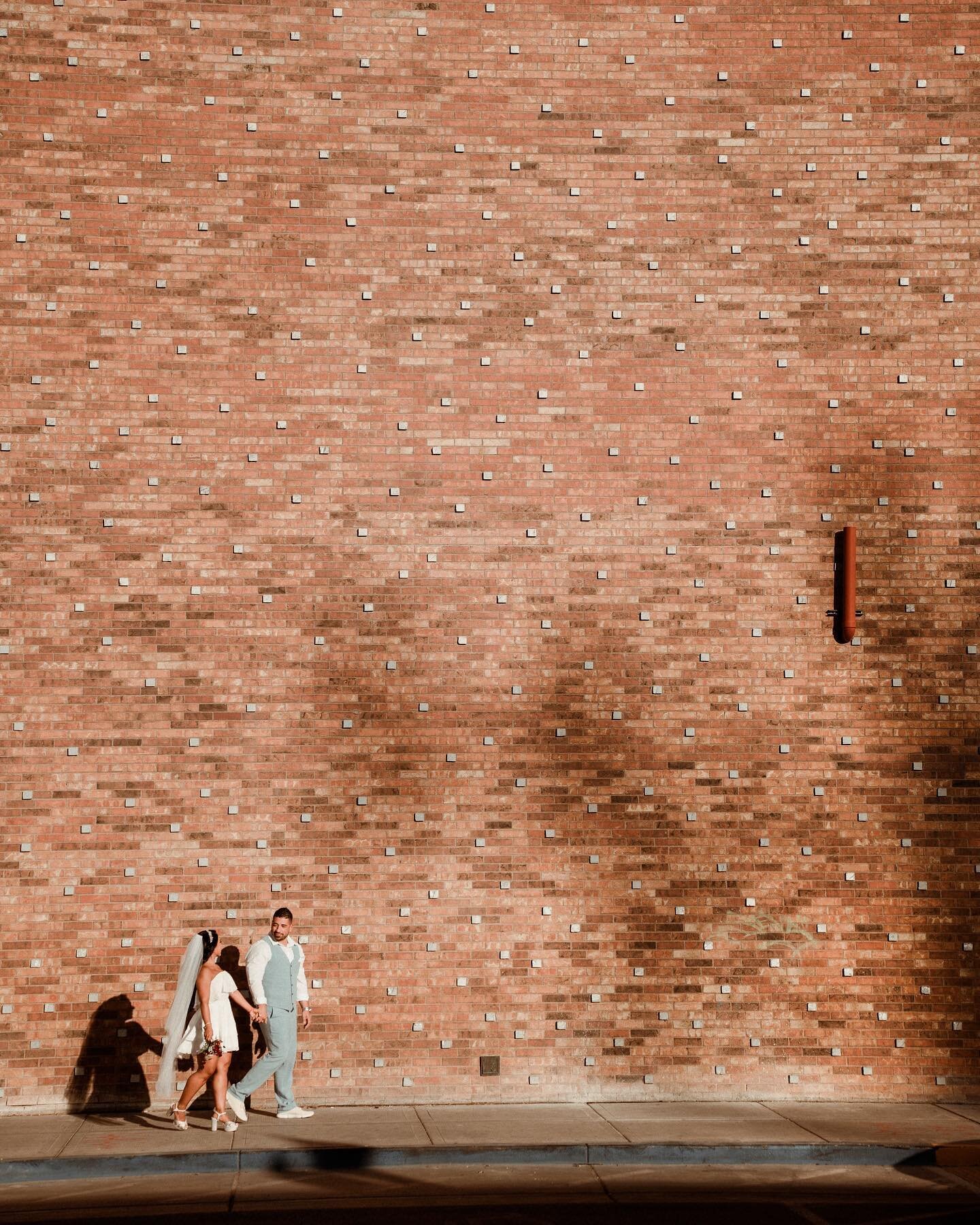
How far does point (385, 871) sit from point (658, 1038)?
112 inches

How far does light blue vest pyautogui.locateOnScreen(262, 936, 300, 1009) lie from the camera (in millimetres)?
9812

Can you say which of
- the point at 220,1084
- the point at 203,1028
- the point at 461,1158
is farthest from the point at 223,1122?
the point at 461,1158

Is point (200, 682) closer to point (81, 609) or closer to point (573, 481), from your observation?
point (81, 609)

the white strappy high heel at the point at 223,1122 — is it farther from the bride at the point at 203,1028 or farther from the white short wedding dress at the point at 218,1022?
the white short wedding dress at the point at 218,1022

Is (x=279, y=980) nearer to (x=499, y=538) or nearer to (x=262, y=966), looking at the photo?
(x=262, y=966)

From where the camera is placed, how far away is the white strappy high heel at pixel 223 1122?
953cm

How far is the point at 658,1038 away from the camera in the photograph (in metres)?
10.7

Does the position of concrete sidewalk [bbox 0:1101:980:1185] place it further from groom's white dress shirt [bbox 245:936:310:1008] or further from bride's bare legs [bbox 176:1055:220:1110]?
groom's white dress shirt [bbox 245:936:310:1008]

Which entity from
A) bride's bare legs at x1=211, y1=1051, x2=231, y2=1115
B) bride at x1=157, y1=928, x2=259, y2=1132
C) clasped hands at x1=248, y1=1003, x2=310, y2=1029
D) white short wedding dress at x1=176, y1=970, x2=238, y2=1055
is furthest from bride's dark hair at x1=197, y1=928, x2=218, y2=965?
bride's bare legs at x1=211, y1=1051, x2=231, y2=1115

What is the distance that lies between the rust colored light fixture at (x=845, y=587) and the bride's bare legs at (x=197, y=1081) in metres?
6.58

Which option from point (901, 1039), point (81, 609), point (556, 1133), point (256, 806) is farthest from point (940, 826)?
point (81, 609)

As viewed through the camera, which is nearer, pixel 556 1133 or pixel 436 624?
pixel 556 1133

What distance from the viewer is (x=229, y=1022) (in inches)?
388

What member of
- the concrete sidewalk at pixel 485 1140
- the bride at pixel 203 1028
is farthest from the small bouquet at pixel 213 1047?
the concrete sidewalk at pixel 485 1140
